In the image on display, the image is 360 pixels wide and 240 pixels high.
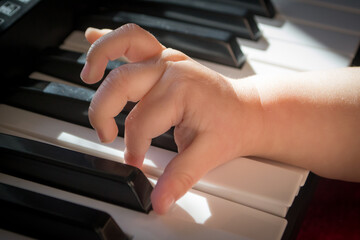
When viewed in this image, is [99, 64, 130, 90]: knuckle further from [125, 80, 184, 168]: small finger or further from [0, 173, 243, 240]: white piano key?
[0, 173, 243, 240]: white piano key

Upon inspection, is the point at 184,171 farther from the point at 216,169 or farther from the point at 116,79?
the point at 116,79

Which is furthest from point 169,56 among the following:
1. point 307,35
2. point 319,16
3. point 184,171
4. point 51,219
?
point 319,16

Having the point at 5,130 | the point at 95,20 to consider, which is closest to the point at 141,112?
the point at 5,130

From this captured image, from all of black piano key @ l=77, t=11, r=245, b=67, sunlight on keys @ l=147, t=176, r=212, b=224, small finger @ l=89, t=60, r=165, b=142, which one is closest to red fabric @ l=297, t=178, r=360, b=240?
black piano key @ l=77, t=11, r=245, b=67

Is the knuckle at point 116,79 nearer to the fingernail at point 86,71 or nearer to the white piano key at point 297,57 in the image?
the fingernail at point 86,71

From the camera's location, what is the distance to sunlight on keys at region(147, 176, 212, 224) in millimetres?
683

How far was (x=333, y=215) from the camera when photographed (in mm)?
1304

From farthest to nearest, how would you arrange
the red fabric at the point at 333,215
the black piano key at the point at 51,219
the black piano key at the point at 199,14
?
the red fabric at the point at 333,215 < the black piano key at the point at 199,14 < the black piano key at the point at 51,219

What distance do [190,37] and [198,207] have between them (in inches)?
18.2

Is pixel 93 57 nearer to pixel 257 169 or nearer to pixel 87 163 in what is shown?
pixel 87 163

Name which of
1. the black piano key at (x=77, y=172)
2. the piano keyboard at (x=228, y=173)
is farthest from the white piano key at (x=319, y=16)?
the black piano key at (x=77, y=172)

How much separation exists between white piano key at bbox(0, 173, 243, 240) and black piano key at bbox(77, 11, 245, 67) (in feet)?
1.47

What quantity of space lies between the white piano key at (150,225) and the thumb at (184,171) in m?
0.02

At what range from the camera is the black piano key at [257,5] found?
1172mm
